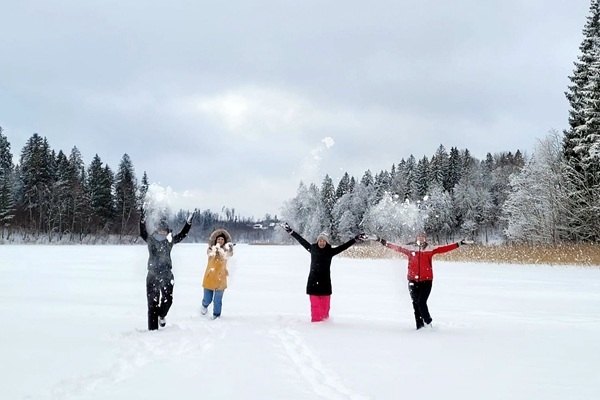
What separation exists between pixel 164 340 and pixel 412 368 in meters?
4.05

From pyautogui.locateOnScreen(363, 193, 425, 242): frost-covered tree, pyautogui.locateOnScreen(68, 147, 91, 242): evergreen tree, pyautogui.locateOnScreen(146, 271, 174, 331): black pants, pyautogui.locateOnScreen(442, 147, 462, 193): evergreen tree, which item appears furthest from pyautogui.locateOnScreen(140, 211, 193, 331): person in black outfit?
pyautogui.locateOnScreen(442, 147, 462, 193): evergreen tree

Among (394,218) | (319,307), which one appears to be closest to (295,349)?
(319,307)

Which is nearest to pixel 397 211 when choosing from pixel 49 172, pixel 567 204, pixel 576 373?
pixel 567 204

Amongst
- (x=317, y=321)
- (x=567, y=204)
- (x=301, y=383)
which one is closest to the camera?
(x=301, y=383)

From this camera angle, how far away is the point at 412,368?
6777mm

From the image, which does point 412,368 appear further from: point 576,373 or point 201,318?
point 201,318

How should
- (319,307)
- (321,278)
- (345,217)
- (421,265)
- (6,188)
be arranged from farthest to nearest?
(345,217) < (6,188) < (321,278) < (319,307) < (421,265)

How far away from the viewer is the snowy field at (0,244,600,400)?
563 cm

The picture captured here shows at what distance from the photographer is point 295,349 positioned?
25.8ft

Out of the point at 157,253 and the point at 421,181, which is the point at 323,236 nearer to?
the point at 157,253

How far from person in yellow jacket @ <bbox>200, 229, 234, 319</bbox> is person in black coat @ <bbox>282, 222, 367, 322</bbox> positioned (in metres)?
1.43

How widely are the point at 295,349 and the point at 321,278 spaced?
10.9 feet

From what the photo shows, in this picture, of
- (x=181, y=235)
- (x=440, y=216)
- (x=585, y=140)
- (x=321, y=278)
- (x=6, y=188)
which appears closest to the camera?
(x=181, y=235)

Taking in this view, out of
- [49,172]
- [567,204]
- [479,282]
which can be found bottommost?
[479,282]
